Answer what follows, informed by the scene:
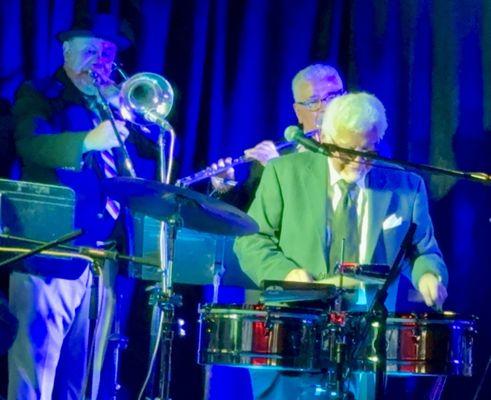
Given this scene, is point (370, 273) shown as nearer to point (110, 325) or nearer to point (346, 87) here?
point (110, 325)

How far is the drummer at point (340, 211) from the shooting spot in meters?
4.24

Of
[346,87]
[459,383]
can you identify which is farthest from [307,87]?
[459,383]

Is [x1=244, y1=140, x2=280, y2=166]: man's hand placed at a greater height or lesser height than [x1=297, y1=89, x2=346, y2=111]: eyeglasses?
lesser

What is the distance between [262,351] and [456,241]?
77.6 inches

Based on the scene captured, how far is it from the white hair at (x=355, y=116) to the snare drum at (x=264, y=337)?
2.75 feet

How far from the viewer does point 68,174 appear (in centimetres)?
494

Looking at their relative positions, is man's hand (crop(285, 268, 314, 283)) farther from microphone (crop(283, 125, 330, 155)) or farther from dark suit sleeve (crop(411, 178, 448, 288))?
microphone (crop(283, 125, 330, 155))

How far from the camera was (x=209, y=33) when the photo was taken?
571 cm

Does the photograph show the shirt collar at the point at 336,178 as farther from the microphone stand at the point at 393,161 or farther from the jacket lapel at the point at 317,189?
the microphone stand at the point at 393,161

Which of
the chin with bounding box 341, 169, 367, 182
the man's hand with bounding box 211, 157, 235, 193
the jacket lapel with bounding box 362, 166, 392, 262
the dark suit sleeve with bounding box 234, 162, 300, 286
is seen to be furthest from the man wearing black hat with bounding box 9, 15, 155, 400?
the jacket lapel with bounding box 362, 166, 392, 262

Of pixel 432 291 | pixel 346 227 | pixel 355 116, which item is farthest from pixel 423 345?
pixel 355 116

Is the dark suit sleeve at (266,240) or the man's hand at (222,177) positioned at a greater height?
the man's hand at (222,177)

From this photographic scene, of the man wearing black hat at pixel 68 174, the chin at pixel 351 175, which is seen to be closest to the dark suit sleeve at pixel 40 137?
the man wearing black hat at pixel 68 174

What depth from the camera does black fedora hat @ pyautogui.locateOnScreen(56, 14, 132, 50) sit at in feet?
16.8
